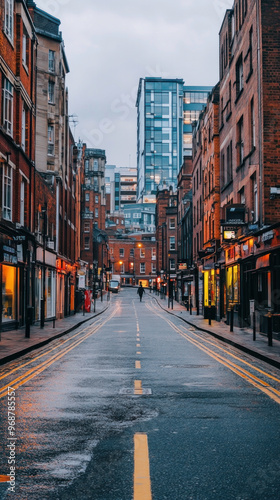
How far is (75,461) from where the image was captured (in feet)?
20.2

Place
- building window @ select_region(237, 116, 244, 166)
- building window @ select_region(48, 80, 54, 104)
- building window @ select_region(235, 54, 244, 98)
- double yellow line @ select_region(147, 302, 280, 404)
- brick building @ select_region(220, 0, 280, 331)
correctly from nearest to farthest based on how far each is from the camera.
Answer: double yellow line @ select_region(147, 302, 280, 404), brick building @ select_region(220, 0, 280, 331), building window @ select_region(237, 116, 244, 166), building window @ select_region(235, 54, 244, 98), building window @ select_region(48, 80, 54, 104)

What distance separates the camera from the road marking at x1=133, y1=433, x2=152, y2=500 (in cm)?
516

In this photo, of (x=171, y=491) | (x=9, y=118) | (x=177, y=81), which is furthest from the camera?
(x=177, y=81)

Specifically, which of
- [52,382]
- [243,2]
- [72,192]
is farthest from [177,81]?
[52,382]

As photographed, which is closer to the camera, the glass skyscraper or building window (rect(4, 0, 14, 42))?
building window (rect(4, 0, 14, 42))

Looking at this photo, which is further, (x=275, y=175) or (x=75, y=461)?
(x=275, y=175)

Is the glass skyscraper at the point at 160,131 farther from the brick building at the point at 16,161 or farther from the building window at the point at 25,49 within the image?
the brick building at the point at 16,161

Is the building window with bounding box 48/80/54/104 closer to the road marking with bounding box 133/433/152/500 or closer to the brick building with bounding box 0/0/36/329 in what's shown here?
the brick building with bounding box 0/0/36/329

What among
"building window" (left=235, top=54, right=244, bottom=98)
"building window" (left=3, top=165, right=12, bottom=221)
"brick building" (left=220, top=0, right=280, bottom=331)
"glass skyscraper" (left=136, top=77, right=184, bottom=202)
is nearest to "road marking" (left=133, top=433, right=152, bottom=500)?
"brick building" (left=220, top=0, right=280, bottom=331)

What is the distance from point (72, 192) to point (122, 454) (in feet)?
150

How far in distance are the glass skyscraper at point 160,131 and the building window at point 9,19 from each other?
5735 inches

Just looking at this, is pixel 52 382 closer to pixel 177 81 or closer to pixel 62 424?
pixel 62 424

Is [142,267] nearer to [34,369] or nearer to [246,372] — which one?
[34,369]

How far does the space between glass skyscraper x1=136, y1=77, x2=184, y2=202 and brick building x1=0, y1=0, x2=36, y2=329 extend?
142 meters
